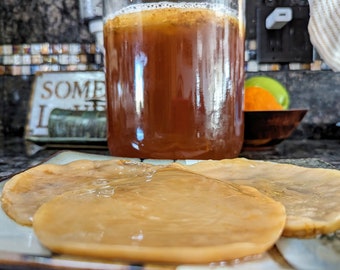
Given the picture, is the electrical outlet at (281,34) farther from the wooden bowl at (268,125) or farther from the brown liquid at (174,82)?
the brown liquid at (174,82)

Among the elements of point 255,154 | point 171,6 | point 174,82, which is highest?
point 171,6

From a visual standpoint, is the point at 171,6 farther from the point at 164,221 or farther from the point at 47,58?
the point at 47,58

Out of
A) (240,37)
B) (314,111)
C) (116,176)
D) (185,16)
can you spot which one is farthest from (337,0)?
(116,176)

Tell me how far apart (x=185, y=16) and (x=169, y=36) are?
4 cm

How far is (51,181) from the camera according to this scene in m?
0.42

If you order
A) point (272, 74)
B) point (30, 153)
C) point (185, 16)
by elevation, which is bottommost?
point (30, 153)

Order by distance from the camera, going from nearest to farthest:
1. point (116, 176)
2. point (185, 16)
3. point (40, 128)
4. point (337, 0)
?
point (116, 176), point (185, 16), point (337, 0), point (40, 128)

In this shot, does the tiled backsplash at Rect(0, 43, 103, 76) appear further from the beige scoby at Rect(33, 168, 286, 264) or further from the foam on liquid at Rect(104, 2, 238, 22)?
the beige scoby at Rect(33, 168, 286, 264)

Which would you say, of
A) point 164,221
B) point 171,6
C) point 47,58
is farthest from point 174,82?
point 47,58

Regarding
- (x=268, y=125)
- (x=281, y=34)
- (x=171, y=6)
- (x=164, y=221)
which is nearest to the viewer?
(x=164, y=221)

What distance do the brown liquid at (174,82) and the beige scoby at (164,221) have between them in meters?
0.26

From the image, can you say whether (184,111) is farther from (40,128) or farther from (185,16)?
(40,128)

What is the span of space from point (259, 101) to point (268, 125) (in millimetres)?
100

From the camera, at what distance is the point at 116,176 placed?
0.44 meters
